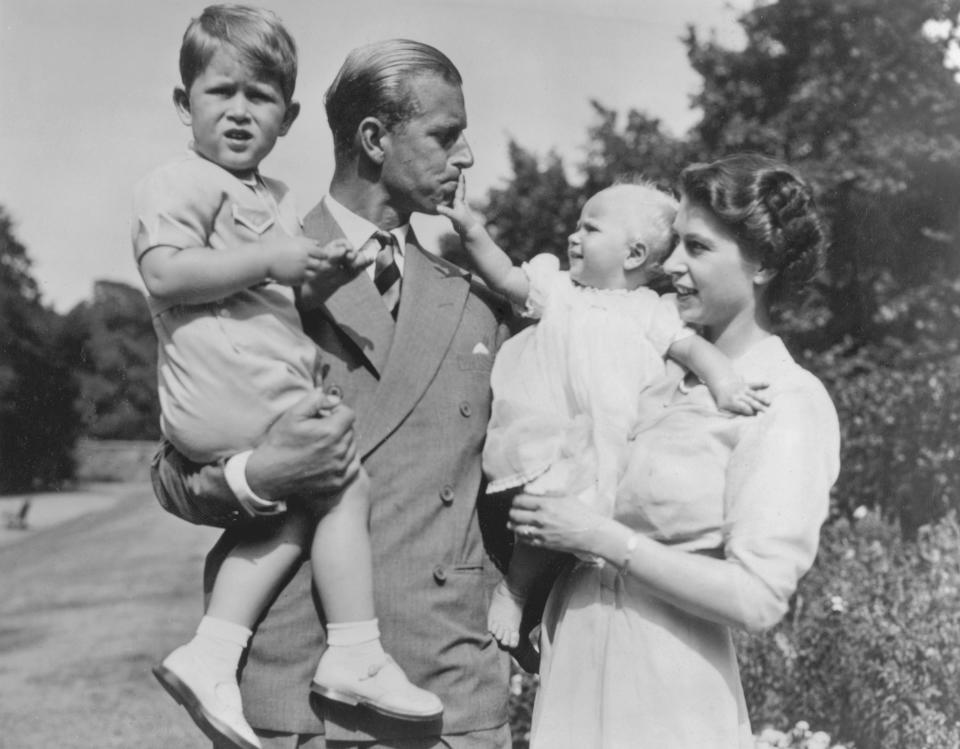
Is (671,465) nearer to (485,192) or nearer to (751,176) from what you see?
(751,176)

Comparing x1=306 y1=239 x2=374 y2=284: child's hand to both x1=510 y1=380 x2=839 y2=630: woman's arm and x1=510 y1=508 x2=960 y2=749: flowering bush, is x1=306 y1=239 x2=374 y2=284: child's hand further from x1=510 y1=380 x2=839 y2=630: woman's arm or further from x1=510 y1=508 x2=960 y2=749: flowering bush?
x1=510 y1=508 x2=960 y2=749: flowering bush

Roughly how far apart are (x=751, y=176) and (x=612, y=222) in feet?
1.35

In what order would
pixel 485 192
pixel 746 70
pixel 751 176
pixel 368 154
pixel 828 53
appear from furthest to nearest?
pixel 485 192 → pixel 746 70 → pixel 828 53 → pixel 368 154 → pixel 751 176

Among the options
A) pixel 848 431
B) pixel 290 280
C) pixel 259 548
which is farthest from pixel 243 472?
pixel 848 431

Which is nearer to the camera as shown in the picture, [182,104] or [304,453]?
[304,453]

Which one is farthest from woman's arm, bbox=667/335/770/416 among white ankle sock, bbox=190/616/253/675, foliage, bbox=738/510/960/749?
foliage, bbox=738/510/960/749

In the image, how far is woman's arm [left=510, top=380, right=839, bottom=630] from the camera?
8.23ft

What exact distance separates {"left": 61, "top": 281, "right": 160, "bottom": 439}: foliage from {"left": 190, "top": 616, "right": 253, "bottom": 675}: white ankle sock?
13937mm

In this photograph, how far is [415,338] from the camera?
9.25 feet

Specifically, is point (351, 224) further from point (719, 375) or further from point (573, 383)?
point (719, 375)

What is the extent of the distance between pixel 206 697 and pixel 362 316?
0.95 metres

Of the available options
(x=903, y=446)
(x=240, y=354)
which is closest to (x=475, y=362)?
(x=240, y=354)

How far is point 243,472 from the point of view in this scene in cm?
251

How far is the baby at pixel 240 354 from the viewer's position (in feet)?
8.15
